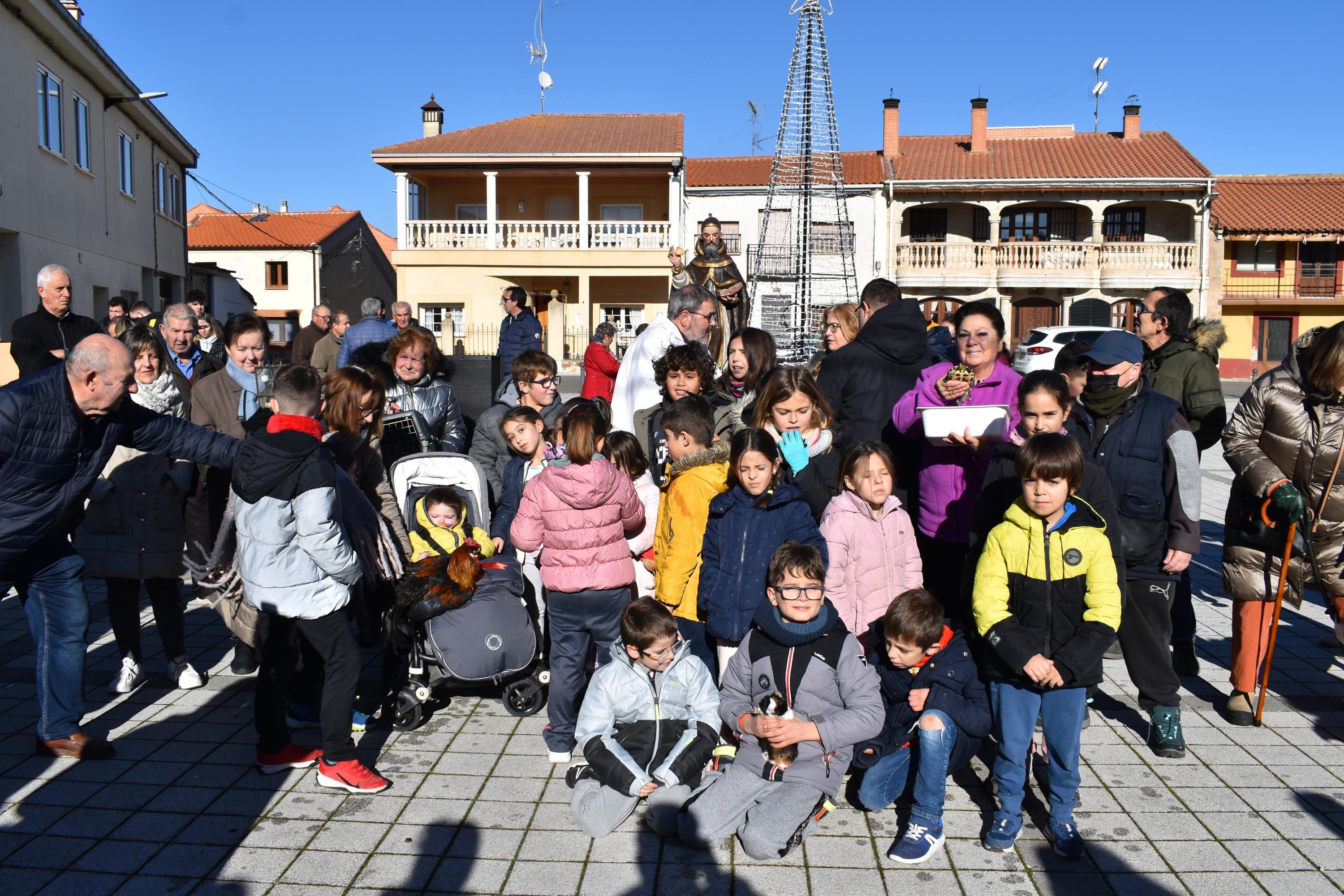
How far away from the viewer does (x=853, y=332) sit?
248 inches

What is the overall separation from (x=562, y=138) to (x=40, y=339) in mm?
28319

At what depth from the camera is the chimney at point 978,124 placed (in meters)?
38.0

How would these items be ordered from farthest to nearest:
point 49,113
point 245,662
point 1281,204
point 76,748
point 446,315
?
point 1281,204
point 446,315
point 49,113
point 245,662
point 76,748

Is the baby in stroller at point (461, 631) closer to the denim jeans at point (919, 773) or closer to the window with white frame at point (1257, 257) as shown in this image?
the denim jeans at point (919, 773)

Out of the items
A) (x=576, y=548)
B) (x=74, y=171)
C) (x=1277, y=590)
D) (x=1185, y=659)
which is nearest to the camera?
(x=576, y=548)

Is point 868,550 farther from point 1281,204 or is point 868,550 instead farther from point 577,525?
point 1281,204

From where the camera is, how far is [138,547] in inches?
208

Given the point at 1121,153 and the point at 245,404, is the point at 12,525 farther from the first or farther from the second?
the point at 1121,153

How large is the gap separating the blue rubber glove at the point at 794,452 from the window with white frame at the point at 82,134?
63.6ft

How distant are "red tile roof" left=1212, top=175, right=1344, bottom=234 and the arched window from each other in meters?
6.83

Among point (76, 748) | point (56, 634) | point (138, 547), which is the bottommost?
point (76, 748)

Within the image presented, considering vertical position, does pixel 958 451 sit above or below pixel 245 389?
below

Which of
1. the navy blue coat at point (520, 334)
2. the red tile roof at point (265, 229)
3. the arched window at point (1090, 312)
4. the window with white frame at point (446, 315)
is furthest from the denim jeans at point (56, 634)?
the red tile roof at point (265, 229)

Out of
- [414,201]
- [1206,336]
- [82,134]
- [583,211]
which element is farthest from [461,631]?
[414,201]
